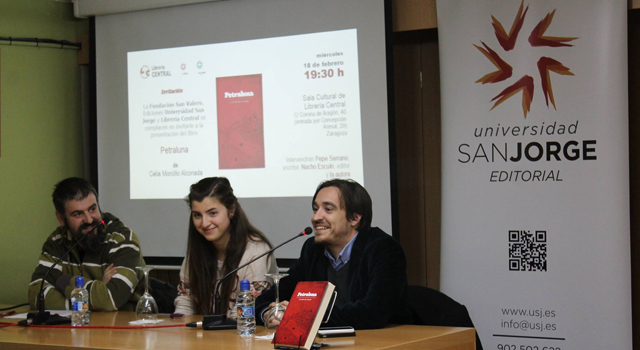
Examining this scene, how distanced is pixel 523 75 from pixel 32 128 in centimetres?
Answer: 342

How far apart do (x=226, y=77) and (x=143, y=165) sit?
2.88 feet

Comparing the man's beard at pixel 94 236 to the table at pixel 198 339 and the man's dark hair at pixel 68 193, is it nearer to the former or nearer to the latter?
the man's dark hair at pixel 68 193

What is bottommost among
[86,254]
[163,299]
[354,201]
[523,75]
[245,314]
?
[163,299]

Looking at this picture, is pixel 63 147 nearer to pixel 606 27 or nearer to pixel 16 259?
pixel 16 259

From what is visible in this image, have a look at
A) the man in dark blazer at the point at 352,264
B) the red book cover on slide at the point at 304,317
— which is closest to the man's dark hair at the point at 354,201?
the man in dark blazer at the point at 352,264

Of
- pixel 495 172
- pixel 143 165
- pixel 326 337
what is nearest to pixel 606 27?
pixel 495 172

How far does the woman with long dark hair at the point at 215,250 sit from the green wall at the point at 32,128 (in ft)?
7.67

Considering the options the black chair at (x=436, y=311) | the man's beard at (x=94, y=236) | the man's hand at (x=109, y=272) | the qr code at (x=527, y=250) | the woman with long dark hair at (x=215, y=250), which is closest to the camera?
the black chair at (x=436, y=311)

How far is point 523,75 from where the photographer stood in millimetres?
3846

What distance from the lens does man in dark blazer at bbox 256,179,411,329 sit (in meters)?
2.48

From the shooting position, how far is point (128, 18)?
16.3ft

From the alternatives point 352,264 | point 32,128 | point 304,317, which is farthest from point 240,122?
point 304,317

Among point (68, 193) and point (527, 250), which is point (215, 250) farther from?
point (527, 250)

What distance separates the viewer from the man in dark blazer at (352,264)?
248 cm
